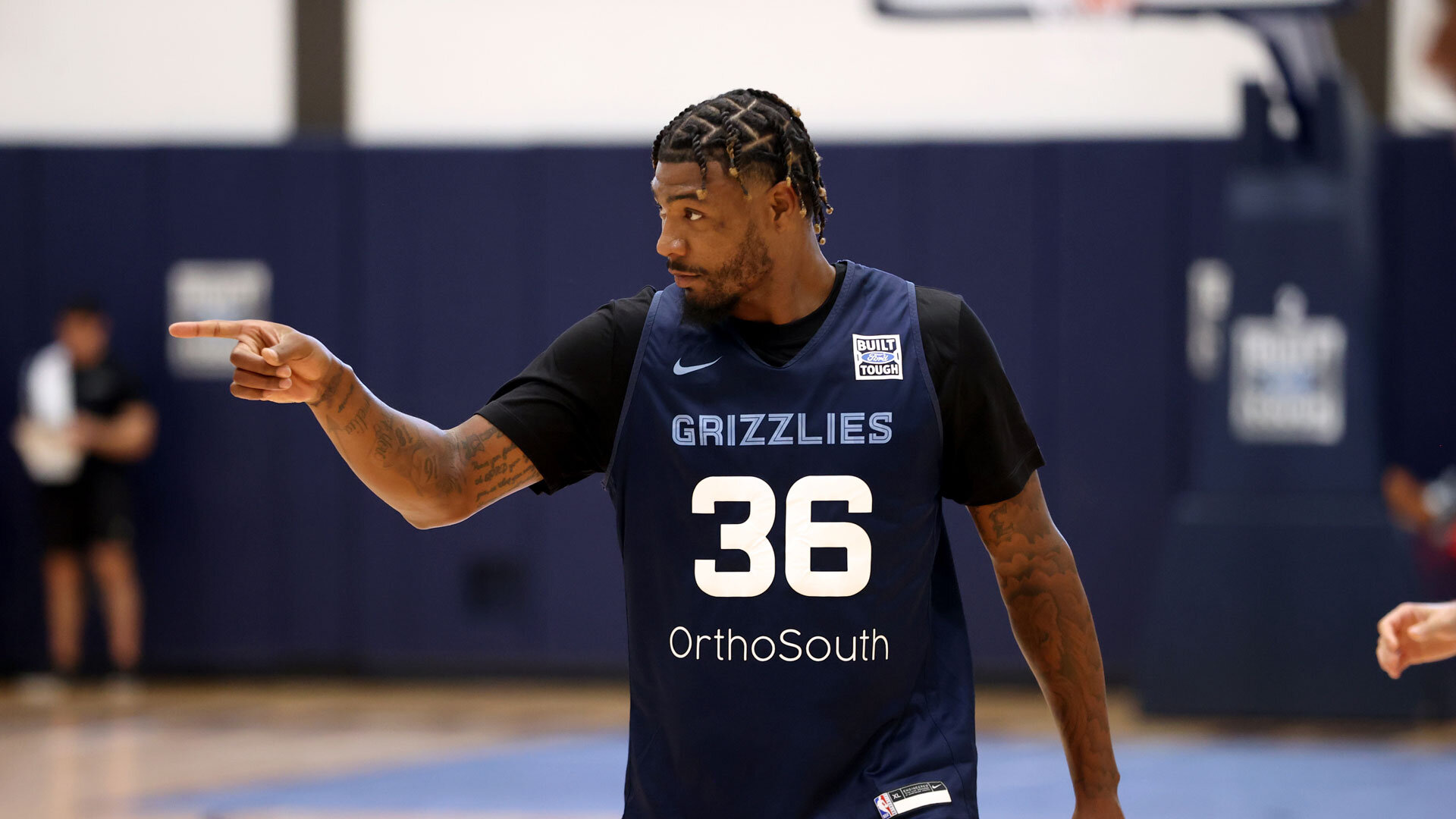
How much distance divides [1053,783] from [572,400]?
4686mm

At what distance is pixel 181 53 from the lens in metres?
9.72

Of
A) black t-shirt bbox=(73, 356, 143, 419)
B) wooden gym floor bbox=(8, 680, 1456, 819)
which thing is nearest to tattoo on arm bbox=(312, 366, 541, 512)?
wooden gym floor bbox=(8, 680, 1456, 819)

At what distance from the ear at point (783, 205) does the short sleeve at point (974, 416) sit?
261 mm

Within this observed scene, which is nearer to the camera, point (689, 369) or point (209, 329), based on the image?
point (209, 329)

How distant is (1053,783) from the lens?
6.50 meters

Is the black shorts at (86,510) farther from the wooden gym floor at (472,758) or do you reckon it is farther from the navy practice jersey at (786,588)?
the navy practice jersey at (786,588)

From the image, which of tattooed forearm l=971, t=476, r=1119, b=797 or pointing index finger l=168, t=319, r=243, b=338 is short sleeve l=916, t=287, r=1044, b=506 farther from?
pointing index finger l=168, t=319, r=243, b=338

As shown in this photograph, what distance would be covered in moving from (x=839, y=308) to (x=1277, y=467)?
571 centimetres

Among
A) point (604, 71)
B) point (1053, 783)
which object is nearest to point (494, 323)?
point (604, 71)

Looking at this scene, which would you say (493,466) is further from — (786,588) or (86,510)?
(86,510)

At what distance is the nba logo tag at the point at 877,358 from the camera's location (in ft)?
7.86

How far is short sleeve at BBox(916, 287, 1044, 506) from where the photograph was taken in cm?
240

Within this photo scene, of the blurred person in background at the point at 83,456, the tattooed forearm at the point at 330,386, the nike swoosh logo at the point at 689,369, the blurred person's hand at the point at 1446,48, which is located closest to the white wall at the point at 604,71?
the blurred person in background at the point at 83,456

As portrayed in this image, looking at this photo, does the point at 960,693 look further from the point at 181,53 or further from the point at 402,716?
the point at 181,53
